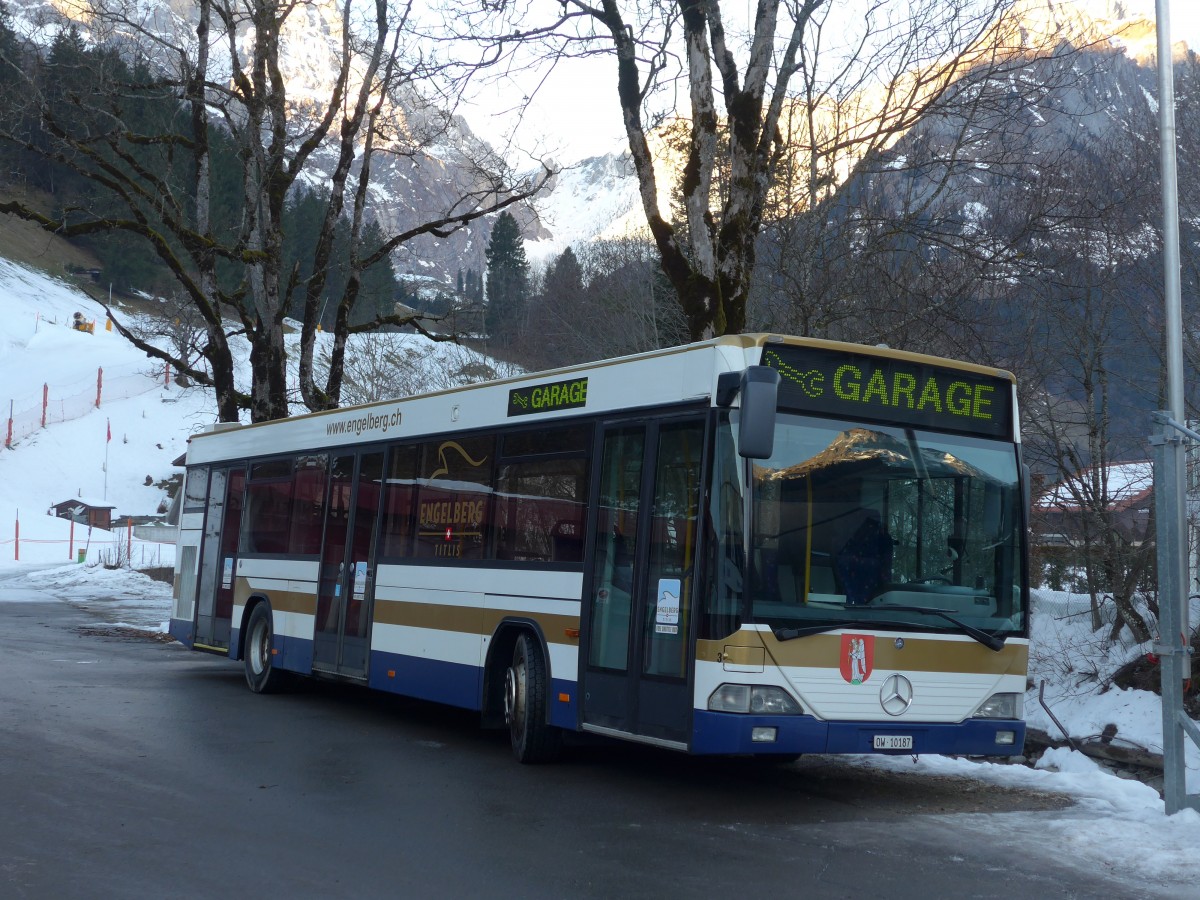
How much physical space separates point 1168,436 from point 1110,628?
34.1 feet

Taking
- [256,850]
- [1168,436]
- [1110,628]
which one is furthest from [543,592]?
[1110,628]

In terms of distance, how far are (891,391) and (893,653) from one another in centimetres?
175

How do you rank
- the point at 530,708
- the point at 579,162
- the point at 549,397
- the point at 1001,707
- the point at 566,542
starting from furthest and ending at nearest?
the point at 579,162 → the point at 549,397 → the point at 530,708 → the point at 566,542 → the point at 1001,707

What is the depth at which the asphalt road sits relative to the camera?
6.64 m

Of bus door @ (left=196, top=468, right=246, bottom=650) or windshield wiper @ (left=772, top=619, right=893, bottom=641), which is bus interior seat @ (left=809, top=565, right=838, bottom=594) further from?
bus door @ (left=196, top=468, right=246, bottom=650)

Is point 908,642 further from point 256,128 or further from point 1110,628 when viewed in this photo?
point 256,128

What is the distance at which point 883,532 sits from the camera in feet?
28.7

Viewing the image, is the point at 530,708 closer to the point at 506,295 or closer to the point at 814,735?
the point at 814,735

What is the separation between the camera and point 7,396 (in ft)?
260

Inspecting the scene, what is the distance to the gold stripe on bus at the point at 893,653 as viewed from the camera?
8320 millimetres

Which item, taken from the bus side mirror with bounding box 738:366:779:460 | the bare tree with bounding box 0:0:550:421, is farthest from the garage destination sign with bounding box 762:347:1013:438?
the bare tree with bounding box 0:0:550:421

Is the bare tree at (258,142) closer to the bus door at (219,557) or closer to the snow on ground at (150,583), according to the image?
the snow on ground at (150,583)

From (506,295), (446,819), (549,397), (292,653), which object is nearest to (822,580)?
(446,819)

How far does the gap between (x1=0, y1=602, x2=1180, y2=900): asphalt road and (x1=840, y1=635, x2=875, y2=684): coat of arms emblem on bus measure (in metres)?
0.89
